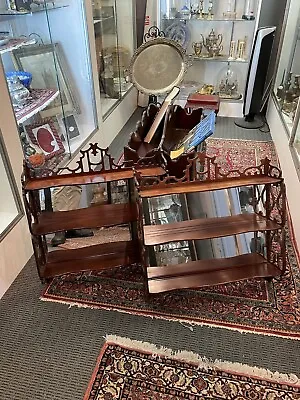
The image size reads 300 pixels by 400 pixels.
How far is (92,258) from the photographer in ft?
5.98

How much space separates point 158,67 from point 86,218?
1.69 metres

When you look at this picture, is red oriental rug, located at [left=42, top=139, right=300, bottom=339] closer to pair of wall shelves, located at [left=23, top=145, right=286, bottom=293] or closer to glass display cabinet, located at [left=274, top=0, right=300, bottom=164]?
pair of wall shelves, located at [left=23, top=145, right=286, bottom=293]

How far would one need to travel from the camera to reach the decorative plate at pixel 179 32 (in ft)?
12.5

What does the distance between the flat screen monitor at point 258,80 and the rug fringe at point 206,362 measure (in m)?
2.65

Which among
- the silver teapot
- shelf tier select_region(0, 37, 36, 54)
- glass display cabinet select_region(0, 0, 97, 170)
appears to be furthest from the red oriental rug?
the silver teapot

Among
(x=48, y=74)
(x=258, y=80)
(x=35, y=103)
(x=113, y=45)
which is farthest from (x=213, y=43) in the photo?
(x=35, y=103)

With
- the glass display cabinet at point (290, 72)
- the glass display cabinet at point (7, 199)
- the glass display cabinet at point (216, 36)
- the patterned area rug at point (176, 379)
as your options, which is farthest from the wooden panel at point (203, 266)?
the glass display cabinet at point (216, 36)

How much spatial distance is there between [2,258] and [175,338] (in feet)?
2.89

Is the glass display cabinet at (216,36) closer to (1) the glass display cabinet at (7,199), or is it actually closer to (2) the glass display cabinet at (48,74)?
(2) the glass display cabinet at (48,74)

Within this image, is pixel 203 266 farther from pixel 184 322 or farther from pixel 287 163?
pixel 287 163

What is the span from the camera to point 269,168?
5.38 ft

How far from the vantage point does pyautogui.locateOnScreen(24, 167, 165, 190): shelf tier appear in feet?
5.28

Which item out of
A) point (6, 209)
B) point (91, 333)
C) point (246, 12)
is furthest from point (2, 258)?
point (246, 12)

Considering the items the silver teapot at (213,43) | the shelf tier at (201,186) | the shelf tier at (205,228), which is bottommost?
the shelf tier at (205,228)
